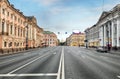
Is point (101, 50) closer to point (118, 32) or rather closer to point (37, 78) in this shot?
point (118, 32)

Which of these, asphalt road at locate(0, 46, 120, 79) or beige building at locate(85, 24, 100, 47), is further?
beige building at locate(85, 24, 100, 47)

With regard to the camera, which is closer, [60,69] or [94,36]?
[60,69]

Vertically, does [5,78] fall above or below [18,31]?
below

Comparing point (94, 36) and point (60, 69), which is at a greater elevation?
point (94, 36)

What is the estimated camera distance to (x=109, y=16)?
7844cm

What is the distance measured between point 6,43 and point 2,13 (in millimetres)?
7451

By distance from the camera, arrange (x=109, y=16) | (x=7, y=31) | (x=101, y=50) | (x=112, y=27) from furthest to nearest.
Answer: (x=109, y=16)
(x=112, y=27)
(x=101, y=50)
(x=7, y=31)

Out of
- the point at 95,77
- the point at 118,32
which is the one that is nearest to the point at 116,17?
the point at 118,32

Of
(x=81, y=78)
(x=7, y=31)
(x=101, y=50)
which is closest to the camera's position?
(x=81, y=78)

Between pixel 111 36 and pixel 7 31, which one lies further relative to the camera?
pixel 111 36

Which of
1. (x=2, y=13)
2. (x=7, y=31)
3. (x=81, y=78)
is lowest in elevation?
(x=81, y=78)

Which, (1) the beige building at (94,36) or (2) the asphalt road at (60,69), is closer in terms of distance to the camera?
(2) the asphalt road at (60,69)

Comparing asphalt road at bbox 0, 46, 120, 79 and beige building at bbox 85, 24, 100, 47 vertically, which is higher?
beige building at bbox 85, 24, 100, 47

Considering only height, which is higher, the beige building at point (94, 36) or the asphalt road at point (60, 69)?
the beige building at point (94, 36)
